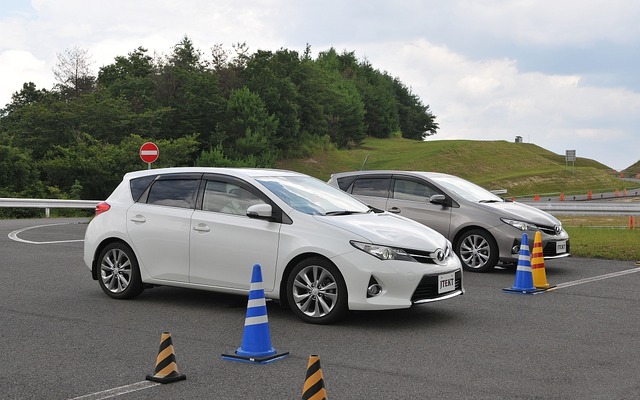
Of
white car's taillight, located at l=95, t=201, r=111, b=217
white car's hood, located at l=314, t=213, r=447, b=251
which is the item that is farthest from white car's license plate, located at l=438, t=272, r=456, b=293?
white car's taillight, located at l=95, t=201, r=111, b=217

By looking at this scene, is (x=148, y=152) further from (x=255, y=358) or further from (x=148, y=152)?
(x=255, y=358)

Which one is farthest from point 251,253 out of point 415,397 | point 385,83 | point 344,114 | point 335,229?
point 385,83

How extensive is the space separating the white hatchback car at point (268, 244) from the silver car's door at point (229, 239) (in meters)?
0.01

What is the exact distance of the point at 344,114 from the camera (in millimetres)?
125000

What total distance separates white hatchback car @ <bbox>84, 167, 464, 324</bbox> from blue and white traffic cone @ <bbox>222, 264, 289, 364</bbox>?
1624 millimetres

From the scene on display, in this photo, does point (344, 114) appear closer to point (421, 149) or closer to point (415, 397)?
point (421, 149)

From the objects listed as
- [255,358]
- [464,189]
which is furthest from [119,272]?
[464,189]

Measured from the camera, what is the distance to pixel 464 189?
14000 mm

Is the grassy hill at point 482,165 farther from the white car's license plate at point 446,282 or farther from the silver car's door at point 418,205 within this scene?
the white car's license plate at point 446,282

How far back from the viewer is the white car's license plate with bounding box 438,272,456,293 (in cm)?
827

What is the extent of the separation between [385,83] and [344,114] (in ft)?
126

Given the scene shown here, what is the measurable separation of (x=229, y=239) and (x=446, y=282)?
2424 millimetres

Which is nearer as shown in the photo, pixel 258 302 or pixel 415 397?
pixel 415 397

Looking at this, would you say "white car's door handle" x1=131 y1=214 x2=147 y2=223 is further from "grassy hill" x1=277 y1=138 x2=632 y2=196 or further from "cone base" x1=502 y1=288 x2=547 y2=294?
"grassy hill" x1=277 y1=138 x2=632 y2=196
